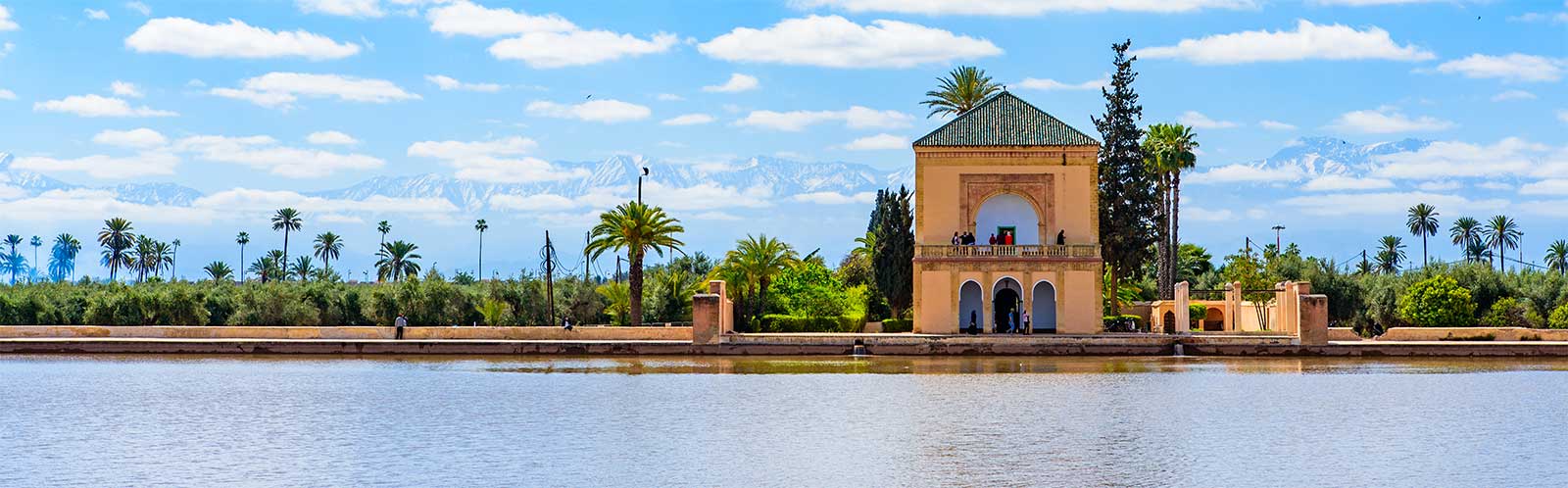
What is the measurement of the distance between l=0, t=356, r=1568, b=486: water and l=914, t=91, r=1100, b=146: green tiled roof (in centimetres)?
875

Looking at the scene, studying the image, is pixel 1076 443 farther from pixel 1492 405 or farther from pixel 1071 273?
pixel 1071 273

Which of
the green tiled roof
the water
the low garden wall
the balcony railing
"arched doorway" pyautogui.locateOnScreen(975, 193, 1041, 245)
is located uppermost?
the green tiled roof

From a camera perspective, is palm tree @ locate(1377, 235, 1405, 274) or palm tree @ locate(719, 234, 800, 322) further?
palm tree @ locate(1377, 235, 1405, 274)

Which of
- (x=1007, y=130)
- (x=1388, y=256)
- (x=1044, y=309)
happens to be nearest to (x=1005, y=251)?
(x=1044, y=309)

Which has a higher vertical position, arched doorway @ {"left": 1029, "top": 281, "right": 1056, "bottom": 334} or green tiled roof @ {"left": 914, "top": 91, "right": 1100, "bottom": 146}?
green tiled roof @ {"left": 914, "top": 91, "right": 1100, "bottom": 146}

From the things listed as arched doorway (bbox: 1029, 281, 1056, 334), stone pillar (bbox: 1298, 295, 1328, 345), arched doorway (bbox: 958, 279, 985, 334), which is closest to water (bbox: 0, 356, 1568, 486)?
stone pillar (bbox: 1298, 295, 1328, 345)

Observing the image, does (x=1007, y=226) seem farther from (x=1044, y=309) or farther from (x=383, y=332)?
(x=383, y=332)

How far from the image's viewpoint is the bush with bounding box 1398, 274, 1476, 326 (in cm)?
4919

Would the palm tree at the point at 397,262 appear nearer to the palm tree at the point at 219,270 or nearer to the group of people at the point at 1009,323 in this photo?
the palm tree at the point at 219,270

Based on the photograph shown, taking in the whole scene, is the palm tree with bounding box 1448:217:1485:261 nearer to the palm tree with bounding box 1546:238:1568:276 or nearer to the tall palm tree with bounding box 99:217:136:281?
the palm tree with bounding box 1546:238:1568:276

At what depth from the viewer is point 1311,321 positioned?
3966 cm

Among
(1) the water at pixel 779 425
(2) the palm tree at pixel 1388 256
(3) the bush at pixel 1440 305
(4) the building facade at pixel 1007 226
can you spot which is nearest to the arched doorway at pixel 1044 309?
(4) the building facade at pixel 1007 226

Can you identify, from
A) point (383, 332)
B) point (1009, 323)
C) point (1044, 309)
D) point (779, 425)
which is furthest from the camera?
point (1044, 309)

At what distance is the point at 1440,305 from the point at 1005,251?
1591 centimetres
